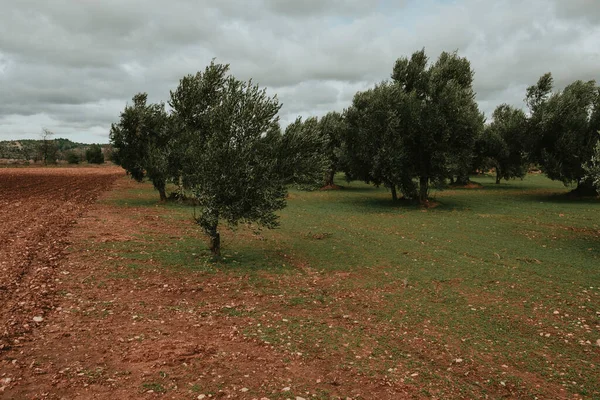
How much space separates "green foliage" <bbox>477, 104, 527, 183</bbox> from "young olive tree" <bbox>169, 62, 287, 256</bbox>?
4051 centimetres

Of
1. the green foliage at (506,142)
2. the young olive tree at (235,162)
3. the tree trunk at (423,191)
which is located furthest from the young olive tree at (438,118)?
the young olive tree at (235,162)

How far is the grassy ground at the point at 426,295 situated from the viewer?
9469 mm

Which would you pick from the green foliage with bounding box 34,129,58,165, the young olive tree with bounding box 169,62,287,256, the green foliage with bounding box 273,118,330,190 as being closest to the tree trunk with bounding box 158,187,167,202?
the young olive tree with bounding box 169,62,287,256

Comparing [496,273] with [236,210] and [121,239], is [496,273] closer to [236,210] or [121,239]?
[236,210]

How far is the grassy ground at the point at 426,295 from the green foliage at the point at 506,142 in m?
22.2

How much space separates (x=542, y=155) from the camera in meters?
44.1

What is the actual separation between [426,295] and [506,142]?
45824 mm

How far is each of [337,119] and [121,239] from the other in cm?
4533

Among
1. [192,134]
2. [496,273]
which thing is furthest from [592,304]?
[192,134]

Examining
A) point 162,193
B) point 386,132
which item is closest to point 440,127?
point 386,132

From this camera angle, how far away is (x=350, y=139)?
144ft

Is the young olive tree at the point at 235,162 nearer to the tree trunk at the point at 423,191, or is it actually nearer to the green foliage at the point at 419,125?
the green foliage at the point at 419,125

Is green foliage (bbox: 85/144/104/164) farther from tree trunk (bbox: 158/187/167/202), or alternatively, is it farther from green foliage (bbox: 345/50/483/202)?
green foliage (bbox: 345/50/483/202)

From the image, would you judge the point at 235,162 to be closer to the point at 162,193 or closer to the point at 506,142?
the point at 162,193
